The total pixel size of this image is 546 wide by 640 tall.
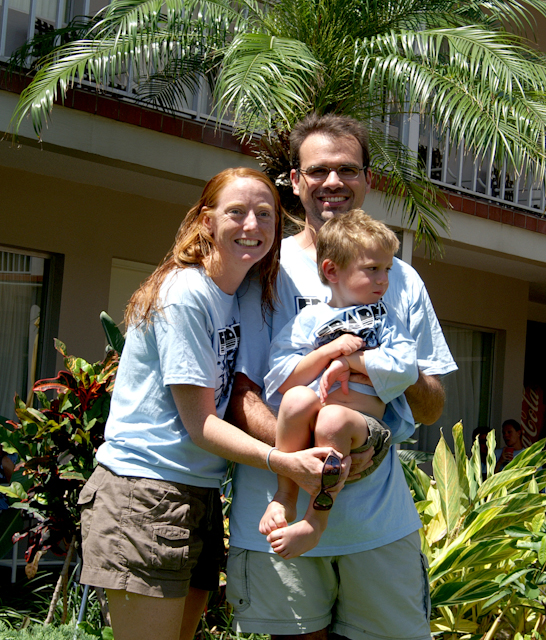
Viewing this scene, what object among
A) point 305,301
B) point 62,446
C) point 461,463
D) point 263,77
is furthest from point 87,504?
point 263,77

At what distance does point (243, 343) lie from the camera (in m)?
2.23

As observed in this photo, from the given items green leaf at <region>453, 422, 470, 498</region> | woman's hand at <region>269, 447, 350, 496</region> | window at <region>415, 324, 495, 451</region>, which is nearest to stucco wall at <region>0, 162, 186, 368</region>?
green leaf at <region>453, 422, 470, 498</region>

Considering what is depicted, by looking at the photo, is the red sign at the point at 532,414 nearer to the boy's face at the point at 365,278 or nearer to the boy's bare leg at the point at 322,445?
the boy's face at the point at 365,278

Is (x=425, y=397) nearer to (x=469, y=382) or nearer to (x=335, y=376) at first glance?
(x=335, y=376)

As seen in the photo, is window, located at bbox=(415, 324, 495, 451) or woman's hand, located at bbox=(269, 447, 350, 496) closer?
woman's hand, located at bbox=(269, 447, 350, 496)

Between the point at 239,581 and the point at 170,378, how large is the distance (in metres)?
0.66

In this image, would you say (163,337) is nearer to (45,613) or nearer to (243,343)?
(243,343)

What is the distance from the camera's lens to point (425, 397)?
2.22 metres

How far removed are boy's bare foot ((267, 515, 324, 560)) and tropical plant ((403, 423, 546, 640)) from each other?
150 centimetres

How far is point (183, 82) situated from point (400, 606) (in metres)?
4.93

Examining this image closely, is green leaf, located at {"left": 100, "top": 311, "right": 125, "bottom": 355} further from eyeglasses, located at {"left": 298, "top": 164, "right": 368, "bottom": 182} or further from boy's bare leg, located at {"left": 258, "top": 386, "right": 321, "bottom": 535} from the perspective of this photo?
boy's bare leg, located at {"left": 258, "top": 386, "right": 321, "bottom": 535}

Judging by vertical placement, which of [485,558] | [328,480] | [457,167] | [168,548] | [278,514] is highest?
[457,167]

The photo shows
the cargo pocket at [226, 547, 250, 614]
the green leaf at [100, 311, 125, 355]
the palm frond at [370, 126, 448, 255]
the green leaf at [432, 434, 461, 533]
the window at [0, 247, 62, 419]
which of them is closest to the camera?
the cargo pocket at [226, 547, 250, 614]

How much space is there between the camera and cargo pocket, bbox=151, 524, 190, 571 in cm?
199
